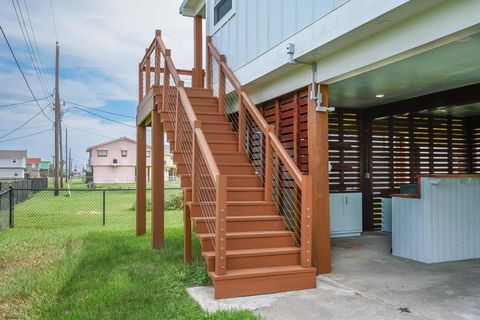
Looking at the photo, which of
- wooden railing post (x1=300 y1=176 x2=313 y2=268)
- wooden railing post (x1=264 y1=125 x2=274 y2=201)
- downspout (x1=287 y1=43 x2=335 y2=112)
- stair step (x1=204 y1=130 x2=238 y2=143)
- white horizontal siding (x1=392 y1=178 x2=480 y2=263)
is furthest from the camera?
stair step (x1=204 y1=130 x2=238 y2=143)

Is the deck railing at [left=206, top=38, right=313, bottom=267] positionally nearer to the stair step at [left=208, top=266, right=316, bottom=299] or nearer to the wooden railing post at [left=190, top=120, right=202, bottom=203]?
the stair step at [left=208, top=266, right=316, bottom=299]

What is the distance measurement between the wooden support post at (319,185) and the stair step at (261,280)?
606mm

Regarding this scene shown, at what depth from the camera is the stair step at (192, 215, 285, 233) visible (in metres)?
4.60

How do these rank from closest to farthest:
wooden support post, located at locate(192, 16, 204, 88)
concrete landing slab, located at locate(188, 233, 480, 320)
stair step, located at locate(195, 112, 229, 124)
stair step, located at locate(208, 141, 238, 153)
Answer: concrete landing slab, located at locate(188, 233, 480, 320)
stair step, located at locate(208, 141, 238, 153)
stair step, located at locate(195, 112, 229, 124)
wooden support post, located at locate(192, 16, 204, 88)

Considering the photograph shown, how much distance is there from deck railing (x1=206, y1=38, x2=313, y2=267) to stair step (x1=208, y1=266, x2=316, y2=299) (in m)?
0.15

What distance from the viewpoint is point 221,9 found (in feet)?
24.3

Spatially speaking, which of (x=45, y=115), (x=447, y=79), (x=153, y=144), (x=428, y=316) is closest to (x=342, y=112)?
(x=447, y=79)

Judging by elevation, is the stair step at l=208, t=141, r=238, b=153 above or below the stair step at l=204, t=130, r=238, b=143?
below

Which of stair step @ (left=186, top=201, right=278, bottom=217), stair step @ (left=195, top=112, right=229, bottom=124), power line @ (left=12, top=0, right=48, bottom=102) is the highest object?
power line @ (left=12, top=0, right=48, bottom=102)

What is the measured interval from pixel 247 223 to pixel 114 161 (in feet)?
155

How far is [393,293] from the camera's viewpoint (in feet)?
12.9

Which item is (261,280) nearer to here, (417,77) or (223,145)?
(223,145)

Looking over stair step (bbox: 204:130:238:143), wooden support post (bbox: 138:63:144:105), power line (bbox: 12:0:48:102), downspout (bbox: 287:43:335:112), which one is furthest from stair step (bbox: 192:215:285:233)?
power line (bbox: 12:0:48:102)

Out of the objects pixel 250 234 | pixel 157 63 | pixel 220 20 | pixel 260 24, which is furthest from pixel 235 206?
pixel 220 20
